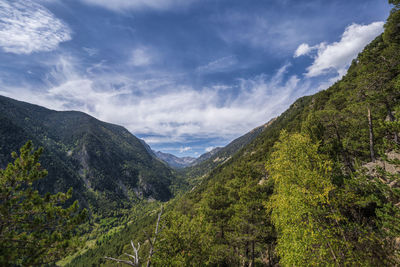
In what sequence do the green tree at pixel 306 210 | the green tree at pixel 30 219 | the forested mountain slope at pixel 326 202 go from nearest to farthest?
the green tree at pixel 30 219, the forested mountain slope at pixel 326 202, the green tree at pixel 306 210

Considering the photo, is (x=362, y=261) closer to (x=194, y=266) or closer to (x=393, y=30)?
(x=194, y=266)

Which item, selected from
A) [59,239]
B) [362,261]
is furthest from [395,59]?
[59,239]

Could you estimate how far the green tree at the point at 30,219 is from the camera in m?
7.50

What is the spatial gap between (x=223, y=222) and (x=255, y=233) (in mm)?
6795

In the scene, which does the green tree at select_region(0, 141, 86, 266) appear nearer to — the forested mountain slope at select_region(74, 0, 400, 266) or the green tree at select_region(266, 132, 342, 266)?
the forested mountain slope at select_region(74, 0, 400, 266)

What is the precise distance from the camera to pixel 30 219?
8.59 metres

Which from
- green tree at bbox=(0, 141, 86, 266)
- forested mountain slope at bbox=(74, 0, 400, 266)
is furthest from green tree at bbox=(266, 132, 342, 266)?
green tree at bbox=(0, 141, 86, 266)

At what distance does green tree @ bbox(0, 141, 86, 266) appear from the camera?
750cm

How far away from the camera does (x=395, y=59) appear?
52.9 feet

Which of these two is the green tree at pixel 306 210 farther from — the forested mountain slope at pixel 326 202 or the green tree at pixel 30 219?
the green tree at pixel 30 219

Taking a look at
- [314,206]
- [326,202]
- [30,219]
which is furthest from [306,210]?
[30,219]

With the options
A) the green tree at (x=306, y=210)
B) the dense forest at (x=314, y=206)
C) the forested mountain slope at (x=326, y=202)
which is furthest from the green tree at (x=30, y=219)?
the green tree at (x=306, y=210)

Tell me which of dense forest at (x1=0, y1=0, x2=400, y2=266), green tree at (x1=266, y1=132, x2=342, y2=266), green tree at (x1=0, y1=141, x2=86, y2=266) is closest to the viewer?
green tree at (x1=0, y1=141, x2=86, y2=266)

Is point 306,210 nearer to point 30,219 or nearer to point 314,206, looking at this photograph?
point 314,206
